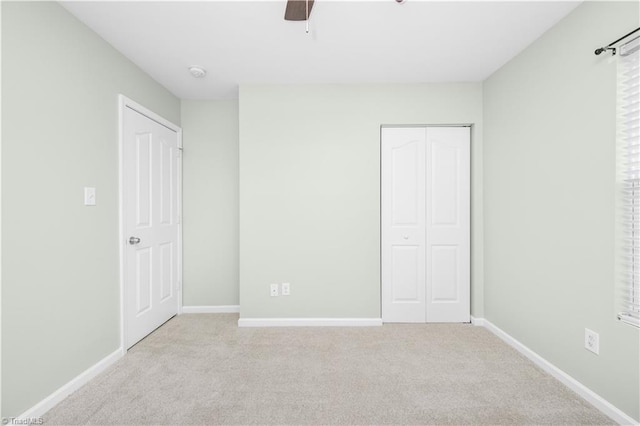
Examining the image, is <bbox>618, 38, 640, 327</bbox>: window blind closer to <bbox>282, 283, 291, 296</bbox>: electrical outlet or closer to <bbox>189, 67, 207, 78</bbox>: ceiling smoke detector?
<bbox>282, 283, 291, 296</bbox>: electrical outlet

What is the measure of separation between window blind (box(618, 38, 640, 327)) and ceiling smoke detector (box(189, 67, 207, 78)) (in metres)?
2.89

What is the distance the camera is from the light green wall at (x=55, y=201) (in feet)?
4.75

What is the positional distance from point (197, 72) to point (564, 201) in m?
3.04

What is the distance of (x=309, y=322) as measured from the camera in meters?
2.82

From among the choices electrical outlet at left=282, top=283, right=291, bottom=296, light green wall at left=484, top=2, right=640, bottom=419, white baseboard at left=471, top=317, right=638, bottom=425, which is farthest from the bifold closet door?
electrical outlet at left=282, top=283, right=291, bottom=296

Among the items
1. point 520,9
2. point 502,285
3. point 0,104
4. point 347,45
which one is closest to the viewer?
point 0,104

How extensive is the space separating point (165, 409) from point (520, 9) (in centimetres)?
329

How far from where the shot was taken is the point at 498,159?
8.39ft

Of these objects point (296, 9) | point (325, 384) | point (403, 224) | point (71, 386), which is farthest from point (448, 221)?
point (71, 386)

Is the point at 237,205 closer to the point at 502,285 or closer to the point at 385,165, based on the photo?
the point at 385,165

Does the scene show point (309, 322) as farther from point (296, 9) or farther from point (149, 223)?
point (296, 9)

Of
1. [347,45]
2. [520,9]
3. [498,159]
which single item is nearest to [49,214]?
[347,45]

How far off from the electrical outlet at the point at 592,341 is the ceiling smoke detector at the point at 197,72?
11.3 feet

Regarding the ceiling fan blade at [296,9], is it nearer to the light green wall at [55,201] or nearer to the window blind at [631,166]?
the light green wall at [55,201]
